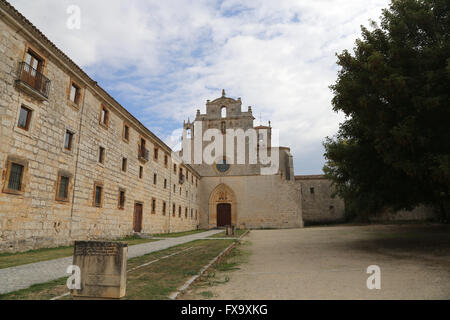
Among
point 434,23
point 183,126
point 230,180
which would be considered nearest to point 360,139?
point 434,23

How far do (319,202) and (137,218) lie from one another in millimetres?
27882

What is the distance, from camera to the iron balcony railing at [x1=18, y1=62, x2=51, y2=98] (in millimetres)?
10680

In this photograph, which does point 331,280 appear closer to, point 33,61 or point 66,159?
point 66,159

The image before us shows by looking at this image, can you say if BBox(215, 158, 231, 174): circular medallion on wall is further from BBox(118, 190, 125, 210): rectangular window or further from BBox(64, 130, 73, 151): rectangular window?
BBox(64, 130, 73, 151): rectangular window

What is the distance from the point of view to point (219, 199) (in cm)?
Result: 3672

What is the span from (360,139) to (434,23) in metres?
4.33

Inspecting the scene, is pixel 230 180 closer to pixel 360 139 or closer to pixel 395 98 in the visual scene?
pixel 360 139

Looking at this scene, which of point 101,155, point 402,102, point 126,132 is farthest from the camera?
point 126,132

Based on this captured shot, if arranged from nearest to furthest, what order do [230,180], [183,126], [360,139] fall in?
1. [360,139]
2. [230,180]
3. [183,126]

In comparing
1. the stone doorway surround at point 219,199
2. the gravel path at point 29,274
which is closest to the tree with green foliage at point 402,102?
the gravel path at point 29,274

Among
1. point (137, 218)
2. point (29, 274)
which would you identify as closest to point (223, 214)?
point (137, 218)

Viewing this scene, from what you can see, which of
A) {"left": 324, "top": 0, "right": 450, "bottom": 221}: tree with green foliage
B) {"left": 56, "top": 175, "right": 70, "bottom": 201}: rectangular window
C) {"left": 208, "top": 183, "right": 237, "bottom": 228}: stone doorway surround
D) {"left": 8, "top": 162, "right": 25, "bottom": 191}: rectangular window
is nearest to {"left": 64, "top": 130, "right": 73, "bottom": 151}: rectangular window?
{"left": 56, "top": 175, "right": 70, "bottom": 201}: rectangular window

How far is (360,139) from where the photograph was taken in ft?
35.7

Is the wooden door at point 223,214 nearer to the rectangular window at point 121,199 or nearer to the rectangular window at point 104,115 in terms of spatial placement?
the rectangular window at point 121,199
